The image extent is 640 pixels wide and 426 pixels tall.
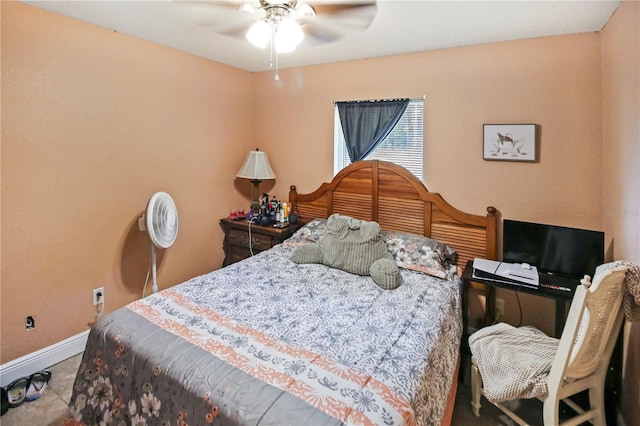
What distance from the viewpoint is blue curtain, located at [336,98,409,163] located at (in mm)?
2936

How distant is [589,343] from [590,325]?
0.14 meters

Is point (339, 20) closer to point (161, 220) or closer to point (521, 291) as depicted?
point (161, 220)

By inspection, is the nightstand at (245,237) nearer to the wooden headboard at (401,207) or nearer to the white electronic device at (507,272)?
the wooden headboard at (401,207)

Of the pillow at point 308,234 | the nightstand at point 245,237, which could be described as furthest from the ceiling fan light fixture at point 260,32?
the nightstand at point 245,237

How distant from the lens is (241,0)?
1766 mm

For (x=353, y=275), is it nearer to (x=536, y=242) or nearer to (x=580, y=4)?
(x=536, y=242)

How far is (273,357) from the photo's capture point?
1398 mm

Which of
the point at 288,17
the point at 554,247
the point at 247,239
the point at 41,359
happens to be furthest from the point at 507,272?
the point at 41,359

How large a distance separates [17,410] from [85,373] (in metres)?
0.75

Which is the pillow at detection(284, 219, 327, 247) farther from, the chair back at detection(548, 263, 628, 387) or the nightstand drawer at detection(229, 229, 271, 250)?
the chair back at detection(548, 263, 628, 387)

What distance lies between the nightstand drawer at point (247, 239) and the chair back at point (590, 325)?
242 cm

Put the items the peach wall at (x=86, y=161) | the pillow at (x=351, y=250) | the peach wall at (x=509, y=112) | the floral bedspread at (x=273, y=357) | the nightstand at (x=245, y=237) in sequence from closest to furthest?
the floral bedspread at (x=273, y=357) → the peach wall at (x=86, y=161) → the peach wall at (x=509, y=112) → the pillow at (x=351, y=250) → the nightstand at (x=245, y=237)

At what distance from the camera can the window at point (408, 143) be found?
2.89 m

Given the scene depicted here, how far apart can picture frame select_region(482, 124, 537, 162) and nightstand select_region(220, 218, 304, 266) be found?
189 centimetres
